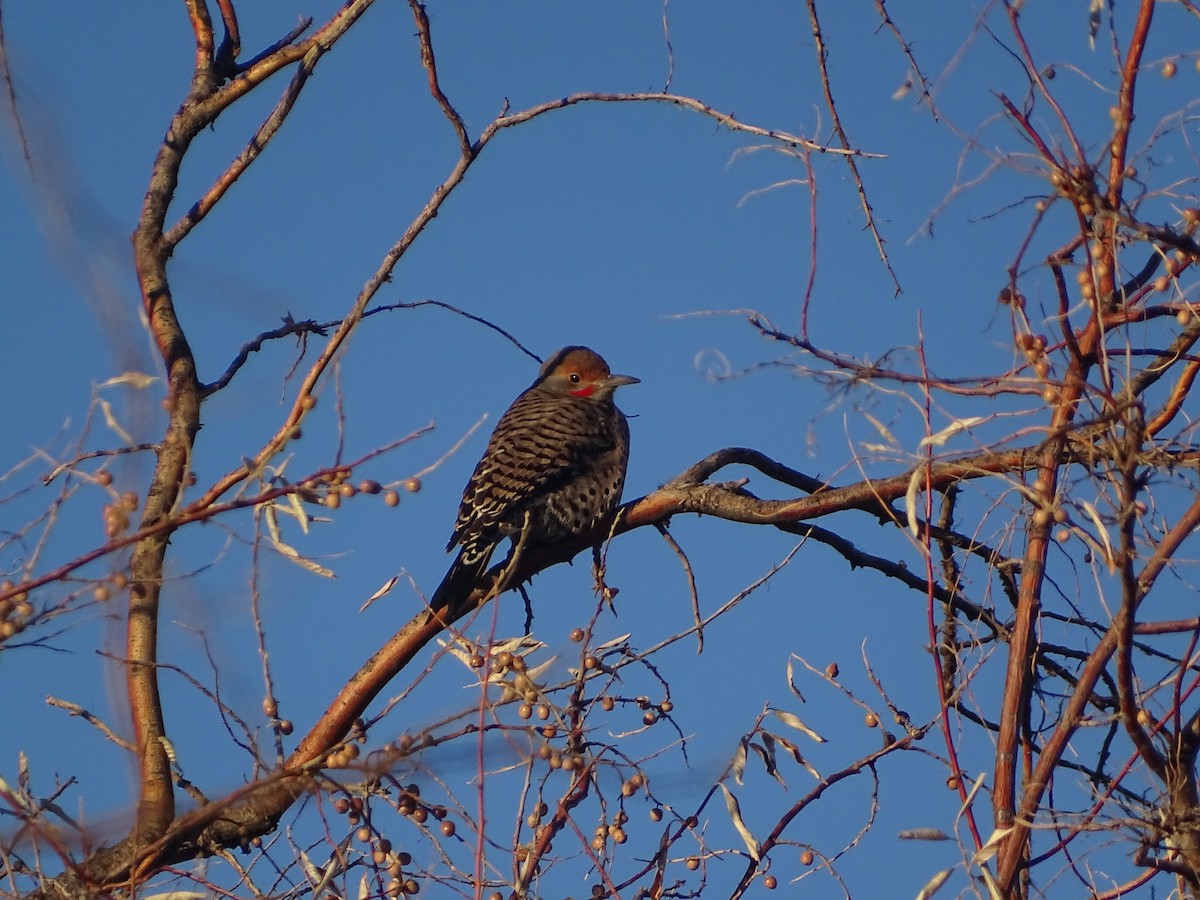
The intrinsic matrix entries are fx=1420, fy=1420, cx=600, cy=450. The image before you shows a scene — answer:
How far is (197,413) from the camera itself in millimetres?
4133

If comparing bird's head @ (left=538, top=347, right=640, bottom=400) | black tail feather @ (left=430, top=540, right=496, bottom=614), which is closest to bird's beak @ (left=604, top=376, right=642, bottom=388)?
bird's head @ (left=538, top=347, right=640, bottom=400)

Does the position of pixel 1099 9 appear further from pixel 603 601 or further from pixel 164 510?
pixel 164 510

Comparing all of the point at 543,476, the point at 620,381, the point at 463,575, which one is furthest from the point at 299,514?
the point at 620,381

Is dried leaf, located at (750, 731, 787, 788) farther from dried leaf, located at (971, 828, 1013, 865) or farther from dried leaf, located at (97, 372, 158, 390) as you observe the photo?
dried leaf, located at (97, 372, 158, 390)

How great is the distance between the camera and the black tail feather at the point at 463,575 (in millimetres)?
4559

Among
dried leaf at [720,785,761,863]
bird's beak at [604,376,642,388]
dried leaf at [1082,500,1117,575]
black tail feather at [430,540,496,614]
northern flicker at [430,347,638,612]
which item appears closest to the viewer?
dried leaf at [1082,500,1117,575]

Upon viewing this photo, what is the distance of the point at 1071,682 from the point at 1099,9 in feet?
5.53

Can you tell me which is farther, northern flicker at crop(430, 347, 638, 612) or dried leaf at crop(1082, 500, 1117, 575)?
northern flicker at crop(430, 347, 638, 612)

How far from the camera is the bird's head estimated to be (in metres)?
6.91

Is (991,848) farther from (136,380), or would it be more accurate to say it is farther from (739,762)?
(136,380)

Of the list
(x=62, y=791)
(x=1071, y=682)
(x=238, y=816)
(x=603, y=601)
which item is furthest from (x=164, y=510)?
(x=1071, y=682)

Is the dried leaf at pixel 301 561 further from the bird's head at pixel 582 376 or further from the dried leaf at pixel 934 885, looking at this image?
the bird's head at pixel 582 376

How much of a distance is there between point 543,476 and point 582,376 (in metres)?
1.43

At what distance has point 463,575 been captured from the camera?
474 cm
